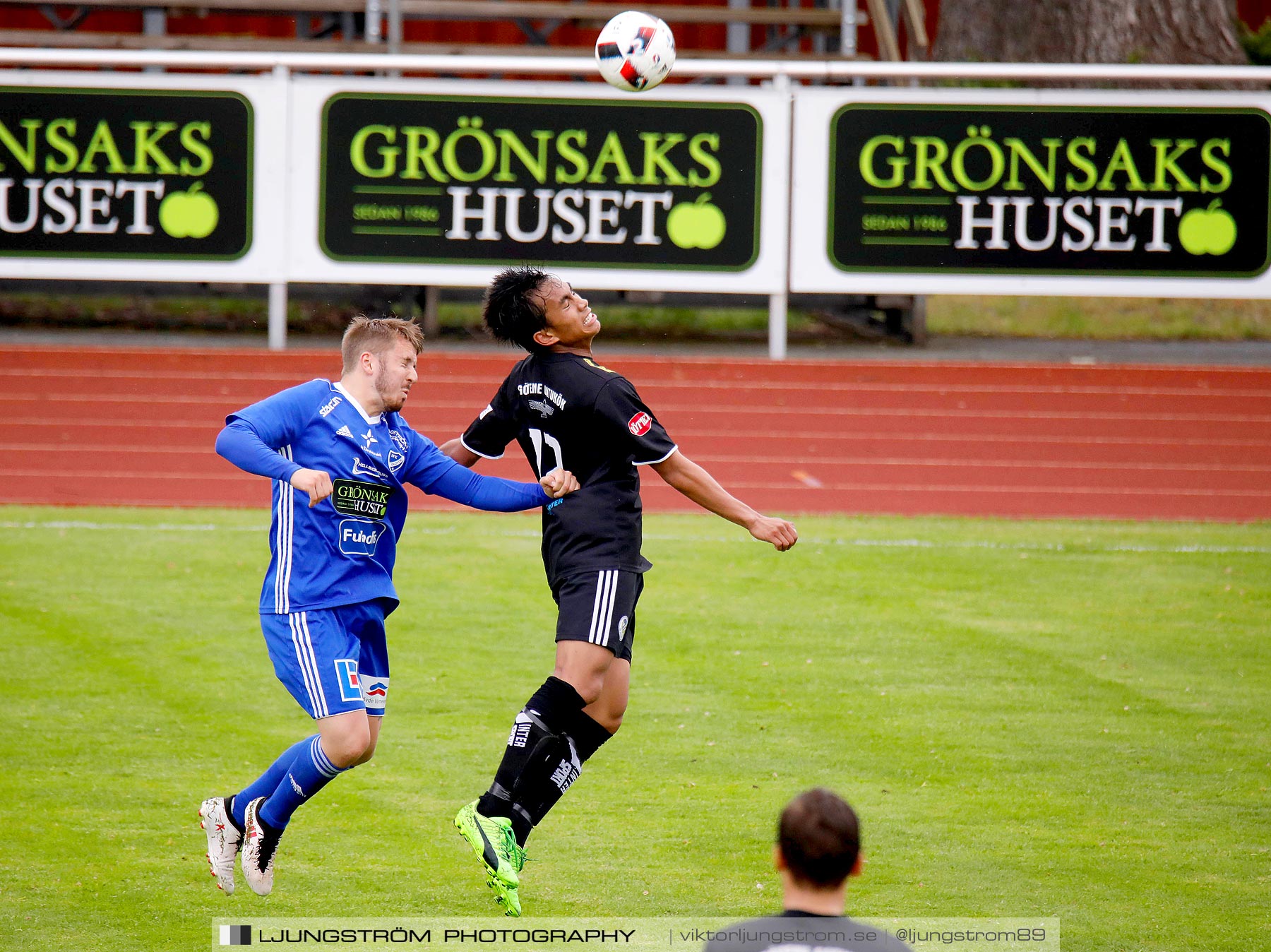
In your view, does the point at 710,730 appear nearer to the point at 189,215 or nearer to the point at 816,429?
the point at 816,429

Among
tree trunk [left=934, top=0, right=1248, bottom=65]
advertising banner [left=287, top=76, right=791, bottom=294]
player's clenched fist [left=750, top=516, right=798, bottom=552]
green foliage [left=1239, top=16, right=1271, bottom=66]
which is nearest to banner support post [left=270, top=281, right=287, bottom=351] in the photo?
advertising banner [left=287, top=76, right=791, bottom=294]

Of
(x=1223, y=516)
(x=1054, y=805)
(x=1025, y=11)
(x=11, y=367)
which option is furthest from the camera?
(x=1025, y=11)

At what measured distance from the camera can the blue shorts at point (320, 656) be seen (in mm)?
5020

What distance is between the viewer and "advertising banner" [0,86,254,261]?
50.1ft

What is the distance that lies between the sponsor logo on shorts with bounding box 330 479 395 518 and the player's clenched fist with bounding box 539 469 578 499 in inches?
22.6

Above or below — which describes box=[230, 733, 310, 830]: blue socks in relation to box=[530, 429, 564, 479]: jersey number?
below

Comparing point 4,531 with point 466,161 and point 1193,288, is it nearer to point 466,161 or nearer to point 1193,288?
point 466,161

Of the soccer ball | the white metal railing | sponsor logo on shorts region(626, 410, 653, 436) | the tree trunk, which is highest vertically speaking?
the tree trunk

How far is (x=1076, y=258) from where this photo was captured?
51.3 ft

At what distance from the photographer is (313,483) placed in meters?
4.70

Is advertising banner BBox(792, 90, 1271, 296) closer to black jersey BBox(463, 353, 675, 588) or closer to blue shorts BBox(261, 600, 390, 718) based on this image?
black jersey BBox(463, 353, 675, 588)

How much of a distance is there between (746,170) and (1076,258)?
365cm

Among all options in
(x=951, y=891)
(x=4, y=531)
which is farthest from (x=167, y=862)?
(x=4, y=531)

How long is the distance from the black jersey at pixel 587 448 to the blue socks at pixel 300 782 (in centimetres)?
103
